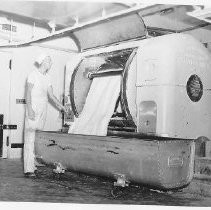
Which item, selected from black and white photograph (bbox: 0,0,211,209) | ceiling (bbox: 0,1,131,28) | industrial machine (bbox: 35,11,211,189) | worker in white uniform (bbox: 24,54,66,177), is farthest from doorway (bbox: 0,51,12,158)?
→ industrial machine (bbox: 35,11,211,189)

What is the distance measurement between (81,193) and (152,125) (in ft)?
2.72

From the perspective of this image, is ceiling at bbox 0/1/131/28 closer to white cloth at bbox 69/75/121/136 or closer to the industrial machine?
the industrial machine

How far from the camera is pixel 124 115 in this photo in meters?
3.32

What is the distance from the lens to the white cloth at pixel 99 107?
3.22m

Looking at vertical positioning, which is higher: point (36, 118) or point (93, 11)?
point (93, 11)

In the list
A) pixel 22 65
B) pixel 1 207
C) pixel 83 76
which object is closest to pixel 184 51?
pixel 83 76

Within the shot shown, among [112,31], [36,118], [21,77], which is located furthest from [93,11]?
[21,77]

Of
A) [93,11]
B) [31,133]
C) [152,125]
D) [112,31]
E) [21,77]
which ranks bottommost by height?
[31,133]

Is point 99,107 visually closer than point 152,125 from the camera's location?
No

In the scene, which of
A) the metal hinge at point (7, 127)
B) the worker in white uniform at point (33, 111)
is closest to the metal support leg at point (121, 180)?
the worker in white uniform at point (33, 111)

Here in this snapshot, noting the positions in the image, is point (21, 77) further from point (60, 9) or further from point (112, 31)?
point (112, 31)

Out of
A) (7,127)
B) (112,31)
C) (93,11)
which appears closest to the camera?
(93,11)

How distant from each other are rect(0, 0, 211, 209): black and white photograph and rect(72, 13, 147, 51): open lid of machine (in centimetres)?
1

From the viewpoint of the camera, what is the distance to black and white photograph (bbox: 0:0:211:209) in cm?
251
